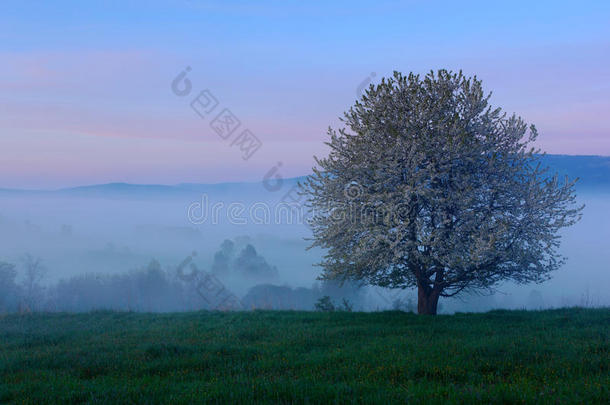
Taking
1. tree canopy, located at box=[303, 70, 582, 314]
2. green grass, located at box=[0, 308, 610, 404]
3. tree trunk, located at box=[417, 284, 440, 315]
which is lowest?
green grass, located at box=[0, 308, 610, 404]

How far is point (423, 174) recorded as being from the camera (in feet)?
67.9

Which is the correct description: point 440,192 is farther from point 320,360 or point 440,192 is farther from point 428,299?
point 320,360

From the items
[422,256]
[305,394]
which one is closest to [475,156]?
[422,256]

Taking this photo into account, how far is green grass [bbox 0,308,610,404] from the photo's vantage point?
33.4 feet

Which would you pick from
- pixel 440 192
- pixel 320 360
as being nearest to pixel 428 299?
pixel 440 192

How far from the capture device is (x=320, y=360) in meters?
13.3

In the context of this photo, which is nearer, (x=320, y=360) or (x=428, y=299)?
(x=320, y=360)

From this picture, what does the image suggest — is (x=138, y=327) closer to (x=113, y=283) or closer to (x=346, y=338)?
(x=346, y=338)

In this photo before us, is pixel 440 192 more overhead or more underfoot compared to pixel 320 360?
more overhead

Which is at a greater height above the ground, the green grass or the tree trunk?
the tree trunk

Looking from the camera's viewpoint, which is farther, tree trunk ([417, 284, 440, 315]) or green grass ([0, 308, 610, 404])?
tree trunk ([417, 284, 440, 315])

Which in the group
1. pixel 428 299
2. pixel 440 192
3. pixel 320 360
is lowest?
pixel 320 360

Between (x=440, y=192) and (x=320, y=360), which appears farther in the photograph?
(x=440, y=192)

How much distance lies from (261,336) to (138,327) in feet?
23.7
